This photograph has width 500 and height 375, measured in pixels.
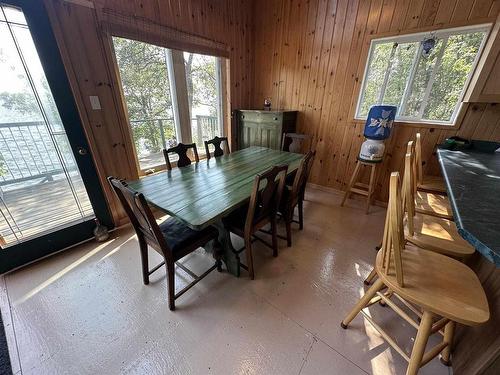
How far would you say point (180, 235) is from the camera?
144 centimetres

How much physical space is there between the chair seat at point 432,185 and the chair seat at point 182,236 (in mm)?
2023

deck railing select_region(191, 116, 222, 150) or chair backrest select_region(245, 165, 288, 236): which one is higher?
deck railing select_region(191, 116, 222, 150)

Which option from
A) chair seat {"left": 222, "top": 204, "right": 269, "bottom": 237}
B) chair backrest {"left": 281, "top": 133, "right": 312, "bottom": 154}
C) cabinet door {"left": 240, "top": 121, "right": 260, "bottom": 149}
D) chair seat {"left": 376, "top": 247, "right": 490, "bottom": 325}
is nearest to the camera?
chair seat {"left": 376, "top": 247, "right": 490, "bottom": 325}

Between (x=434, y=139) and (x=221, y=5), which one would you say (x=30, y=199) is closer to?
(x=221, y=5)

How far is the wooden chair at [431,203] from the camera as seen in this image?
1.41 m

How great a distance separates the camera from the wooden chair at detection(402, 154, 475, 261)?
3.62 ft

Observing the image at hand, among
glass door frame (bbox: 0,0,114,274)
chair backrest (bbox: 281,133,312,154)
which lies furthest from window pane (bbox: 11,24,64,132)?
chair backrest (bbox: 281,133,312,154)

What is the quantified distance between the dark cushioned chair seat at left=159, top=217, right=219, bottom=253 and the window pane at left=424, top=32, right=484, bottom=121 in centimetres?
283

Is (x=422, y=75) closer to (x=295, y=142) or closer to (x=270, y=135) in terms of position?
(x=295, y=142)

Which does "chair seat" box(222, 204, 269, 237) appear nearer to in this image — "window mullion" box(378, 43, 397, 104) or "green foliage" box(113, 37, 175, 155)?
"green foliage" box(113, 37, 175, 155)

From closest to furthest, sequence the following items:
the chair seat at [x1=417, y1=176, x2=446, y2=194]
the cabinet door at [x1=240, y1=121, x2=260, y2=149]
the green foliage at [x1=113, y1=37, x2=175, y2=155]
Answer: the chair seat at [x1=417, y1=176, x2=446, y2=194] → the green foliage at [x1=113, y1=37, x2=175, y2=155] → the cabinet door at [x1=240, y1=121, x2=260, y2=149]

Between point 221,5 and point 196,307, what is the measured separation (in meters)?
3.56

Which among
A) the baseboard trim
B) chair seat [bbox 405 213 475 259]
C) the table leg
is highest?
chair seat [bbox 405 213 475 259]

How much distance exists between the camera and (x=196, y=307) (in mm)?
1436
